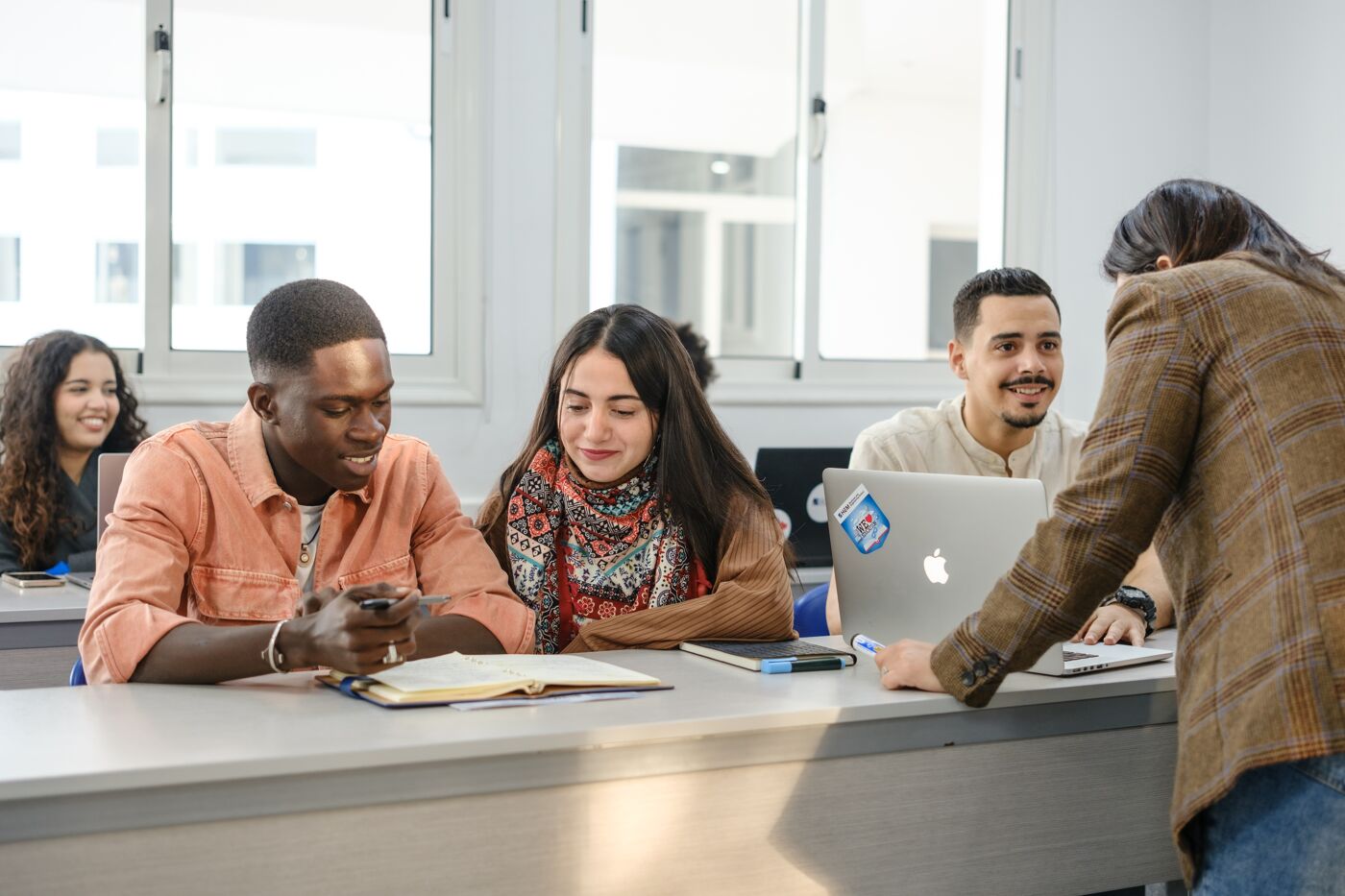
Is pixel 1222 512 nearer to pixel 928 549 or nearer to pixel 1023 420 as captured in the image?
pixel 928 549

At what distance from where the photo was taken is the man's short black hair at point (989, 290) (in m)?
2.78

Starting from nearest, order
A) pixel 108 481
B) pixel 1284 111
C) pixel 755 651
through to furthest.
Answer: pixel 755 651
pixel 108 481
pixel 1284 111

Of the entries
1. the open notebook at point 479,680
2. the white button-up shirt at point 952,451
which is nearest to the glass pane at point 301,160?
the white button-up shirt at point 952,451

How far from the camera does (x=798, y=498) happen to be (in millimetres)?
3861

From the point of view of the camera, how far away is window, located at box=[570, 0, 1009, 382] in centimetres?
458

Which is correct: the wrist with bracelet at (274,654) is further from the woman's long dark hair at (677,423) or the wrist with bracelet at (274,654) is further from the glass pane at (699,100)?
the glass pane at (699,100)

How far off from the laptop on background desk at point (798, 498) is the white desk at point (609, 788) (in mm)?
1936

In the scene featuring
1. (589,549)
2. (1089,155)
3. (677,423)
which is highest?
(1089,155)

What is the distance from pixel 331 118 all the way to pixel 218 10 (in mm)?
444

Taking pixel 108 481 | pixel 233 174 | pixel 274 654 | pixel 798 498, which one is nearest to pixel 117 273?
pixel 233 174

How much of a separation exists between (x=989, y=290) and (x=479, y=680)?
5.45 ft

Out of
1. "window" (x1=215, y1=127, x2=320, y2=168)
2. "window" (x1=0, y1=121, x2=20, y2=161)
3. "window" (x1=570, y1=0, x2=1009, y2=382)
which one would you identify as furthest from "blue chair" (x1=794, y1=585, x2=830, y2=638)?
"window" (x1=0, y1=121, x2=20, y2=161)

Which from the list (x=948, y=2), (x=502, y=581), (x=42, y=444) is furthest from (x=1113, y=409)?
(x=948, y=2)

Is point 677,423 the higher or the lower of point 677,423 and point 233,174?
the lower
